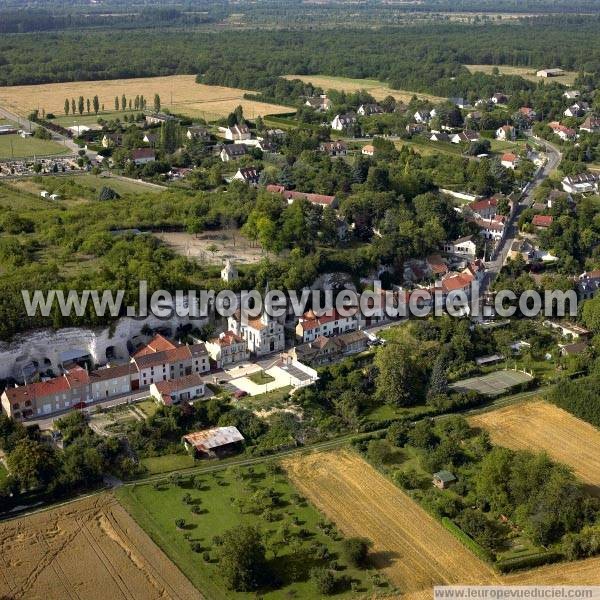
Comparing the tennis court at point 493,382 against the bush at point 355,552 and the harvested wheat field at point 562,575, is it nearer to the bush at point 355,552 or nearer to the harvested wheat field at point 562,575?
the harvested wheat field at point 562,575

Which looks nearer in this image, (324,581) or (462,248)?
(324,581)

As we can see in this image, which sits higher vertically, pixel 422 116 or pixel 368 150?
pixel 422 116

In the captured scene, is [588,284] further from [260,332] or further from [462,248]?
[260,332]

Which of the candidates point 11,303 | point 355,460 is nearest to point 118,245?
point 11,303

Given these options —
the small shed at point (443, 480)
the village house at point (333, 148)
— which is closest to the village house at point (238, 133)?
the village house at point (333, 148)

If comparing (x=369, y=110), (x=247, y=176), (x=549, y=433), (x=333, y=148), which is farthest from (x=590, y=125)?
(x=549, y=433)

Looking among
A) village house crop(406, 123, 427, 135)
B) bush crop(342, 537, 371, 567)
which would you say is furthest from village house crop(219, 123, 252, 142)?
bush crop(342, 537, 371, 567)
